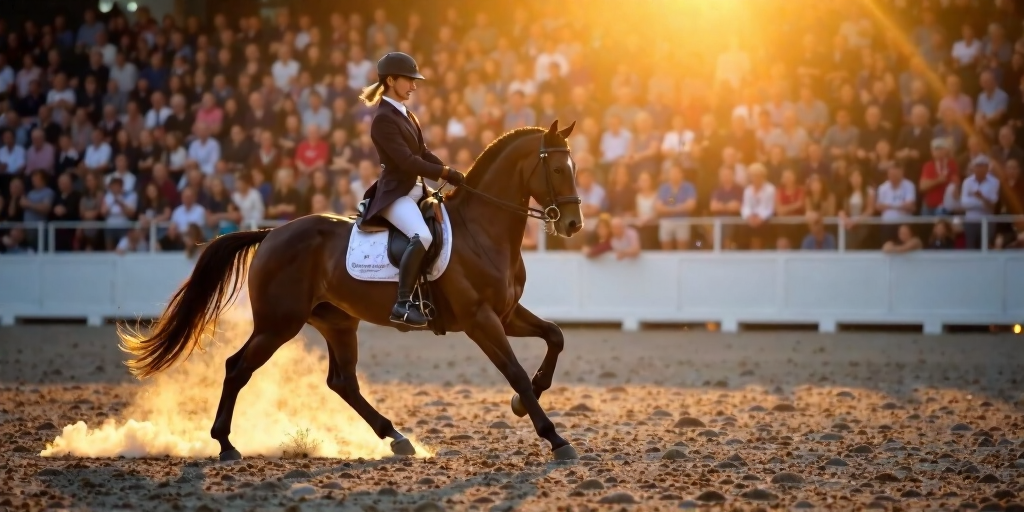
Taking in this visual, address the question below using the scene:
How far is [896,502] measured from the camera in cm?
600

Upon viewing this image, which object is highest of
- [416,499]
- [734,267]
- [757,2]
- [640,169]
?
[757,2]

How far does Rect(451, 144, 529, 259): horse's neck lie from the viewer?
8211mm

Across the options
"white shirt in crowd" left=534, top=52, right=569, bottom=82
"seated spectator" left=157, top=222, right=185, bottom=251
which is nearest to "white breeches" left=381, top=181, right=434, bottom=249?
"white shirt in crowd" left=534, top=52, right=569, bottom=82

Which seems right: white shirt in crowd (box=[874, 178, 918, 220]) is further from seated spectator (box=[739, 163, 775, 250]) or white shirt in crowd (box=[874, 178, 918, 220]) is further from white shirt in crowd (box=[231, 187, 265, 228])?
white shirt in crowd (box=[231, 187, 265, 228])

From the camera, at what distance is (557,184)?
26.3ft

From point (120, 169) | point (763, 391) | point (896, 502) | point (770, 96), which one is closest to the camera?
point (896, 502)

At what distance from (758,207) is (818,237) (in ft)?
2.69

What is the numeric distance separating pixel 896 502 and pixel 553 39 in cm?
1449

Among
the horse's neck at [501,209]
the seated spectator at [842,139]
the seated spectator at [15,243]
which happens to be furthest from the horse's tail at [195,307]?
the seated spectator at [15,243]

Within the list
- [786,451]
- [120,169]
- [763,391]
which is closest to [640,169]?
[763,391]

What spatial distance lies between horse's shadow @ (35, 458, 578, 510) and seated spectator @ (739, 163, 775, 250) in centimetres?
1013

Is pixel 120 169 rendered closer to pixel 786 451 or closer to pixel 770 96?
pixel 770 96

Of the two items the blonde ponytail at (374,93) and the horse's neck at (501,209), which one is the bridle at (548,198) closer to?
the horse's neck at (501,209)

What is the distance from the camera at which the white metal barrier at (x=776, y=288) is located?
15836mm
